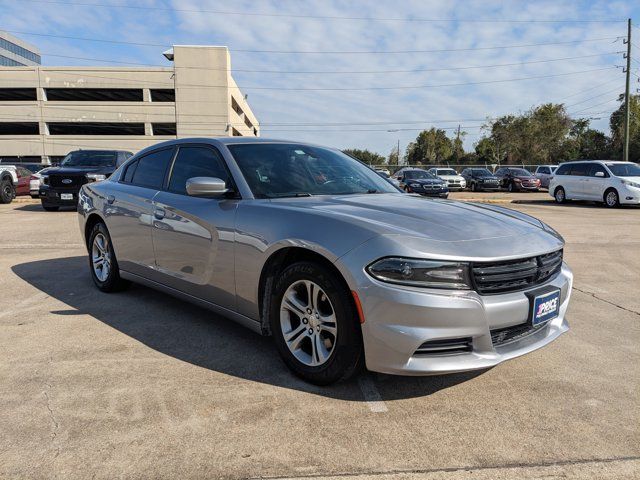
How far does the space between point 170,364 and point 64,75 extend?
63.7 m

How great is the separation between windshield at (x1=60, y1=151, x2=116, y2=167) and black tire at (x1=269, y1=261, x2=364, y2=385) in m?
13.6

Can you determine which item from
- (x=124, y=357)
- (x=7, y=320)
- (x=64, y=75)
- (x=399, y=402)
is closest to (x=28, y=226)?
(x=7, y=320)

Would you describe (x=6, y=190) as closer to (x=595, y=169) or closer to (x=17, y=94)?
(x=595, y=169)

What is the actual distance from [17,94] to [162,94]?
1691 cm

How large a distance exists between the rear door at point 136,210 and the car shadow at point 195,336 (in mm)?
407

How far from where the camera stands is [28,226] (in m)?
11.2

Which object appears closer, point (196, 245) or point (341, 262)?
point (341, 262)

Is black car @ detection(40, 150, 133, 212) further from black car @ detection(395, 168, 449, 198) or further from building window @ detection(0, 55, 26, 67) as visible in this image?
building window @ detection(0, 55, 26, 67)

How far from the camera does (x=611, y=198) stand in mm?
18500

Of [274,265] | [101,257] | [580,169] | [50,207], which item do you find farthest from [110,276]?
[580,169]

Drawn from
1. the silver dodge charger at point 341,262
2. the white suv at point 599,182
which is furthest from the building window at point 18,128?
the silver dodge charger at point 341,262

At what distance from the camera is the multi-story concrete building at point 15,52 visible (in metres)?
97.8

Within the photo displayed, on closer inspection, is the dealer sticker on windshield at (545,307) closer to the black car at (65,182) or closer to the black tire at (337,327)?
the black tire at (337,327)

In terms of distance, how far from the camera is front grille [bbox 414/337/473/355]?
8.83ft
